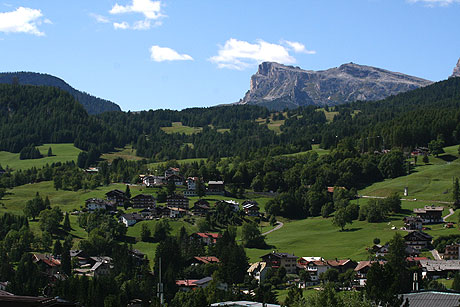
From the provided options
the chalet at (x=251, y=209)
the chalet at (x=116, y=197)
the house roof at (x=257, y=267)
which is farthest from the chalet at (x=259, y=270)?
the chalet at (x=116, y=197)

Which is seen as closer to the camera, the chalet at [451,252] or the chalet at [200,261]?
the chalet at [451,252]

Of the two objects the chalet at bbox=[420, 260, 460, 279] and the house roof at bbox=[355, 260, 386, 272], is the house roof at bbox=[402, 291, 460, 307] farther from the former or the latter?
the house roof at bbox=[355, 260, 386, 272]

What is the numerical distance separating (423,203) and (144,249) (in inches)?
2345

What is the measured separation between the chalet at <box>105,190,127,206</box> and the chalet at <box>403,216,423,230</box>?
66591 mm

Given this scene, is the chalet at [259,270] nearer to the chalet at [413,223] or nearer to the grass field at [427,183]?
the chalet at [413,223]

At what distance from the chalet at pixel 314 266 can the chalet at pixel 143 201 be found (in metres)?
58.0

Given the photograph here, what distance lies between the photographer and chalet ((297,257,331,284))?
10900 centimetres

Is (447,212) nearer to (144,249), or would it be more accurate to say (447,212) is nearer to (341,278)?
(341,278)

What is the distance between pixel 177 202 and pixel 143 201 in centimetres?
842

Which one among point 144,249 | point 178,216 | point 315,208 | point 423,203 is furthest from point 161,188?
point 423,203

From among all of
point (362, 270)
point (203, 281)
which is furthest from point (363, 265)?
point (203, 281)

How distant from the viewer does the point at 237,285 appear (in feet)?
355

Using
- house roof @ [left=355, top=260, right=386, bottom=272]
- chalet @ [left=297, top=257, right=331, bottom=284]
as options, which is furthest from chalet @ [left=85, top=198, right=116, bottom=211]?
house roof @ [left=355, top=260, right=386, bottom=272]

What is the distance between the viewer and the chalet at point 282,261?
11412cm
